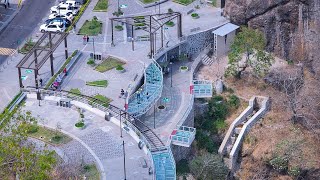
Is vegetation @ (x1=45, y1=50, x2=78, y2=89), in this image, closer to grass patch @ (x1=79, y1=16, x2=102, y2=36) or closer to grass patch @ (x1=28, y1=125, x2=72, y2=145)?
grass patch @ (x1=79, y1=16, x2=102, y2=36)

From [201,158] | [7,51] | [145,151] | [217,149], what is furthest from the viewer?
[7,51]

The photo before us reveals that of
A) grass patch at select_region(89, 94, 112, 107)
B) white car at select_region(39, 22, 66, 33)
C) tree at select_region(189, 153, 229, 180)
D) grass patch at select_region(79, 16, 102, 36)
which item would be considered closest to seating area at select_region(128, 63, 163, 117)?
grass patch at select_region(89, 94, 112, 107)

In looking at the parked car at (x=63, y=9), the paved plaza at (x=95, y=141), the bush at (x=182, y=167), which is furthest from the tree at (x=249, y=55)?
the parked car at (x=63, y=9)

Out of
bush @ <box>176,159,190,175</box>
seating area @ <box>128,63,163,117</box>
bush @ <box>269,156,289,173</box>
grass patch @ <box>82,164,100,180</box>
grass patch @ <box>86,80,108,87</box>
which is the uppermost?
grass patch @ <box>86,80,108,87</box>

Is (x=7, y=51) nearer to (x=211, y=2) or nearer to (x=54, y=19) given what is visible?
(x=54, y=19)

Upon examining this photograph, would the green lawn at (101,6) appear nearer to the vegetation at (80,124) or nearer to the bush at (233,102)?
the bush at (233,102)

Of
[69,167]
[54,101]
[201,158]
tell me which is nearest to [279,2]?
[201,158]

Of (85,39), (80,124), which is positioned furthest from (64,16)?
(80,124)

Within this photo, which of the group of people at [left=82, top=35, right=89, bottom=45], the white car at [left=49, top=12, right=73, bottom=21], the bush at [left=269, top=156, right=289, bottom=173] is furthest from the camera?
the white car at [left=49, top=12, right=73, bottom=21]
